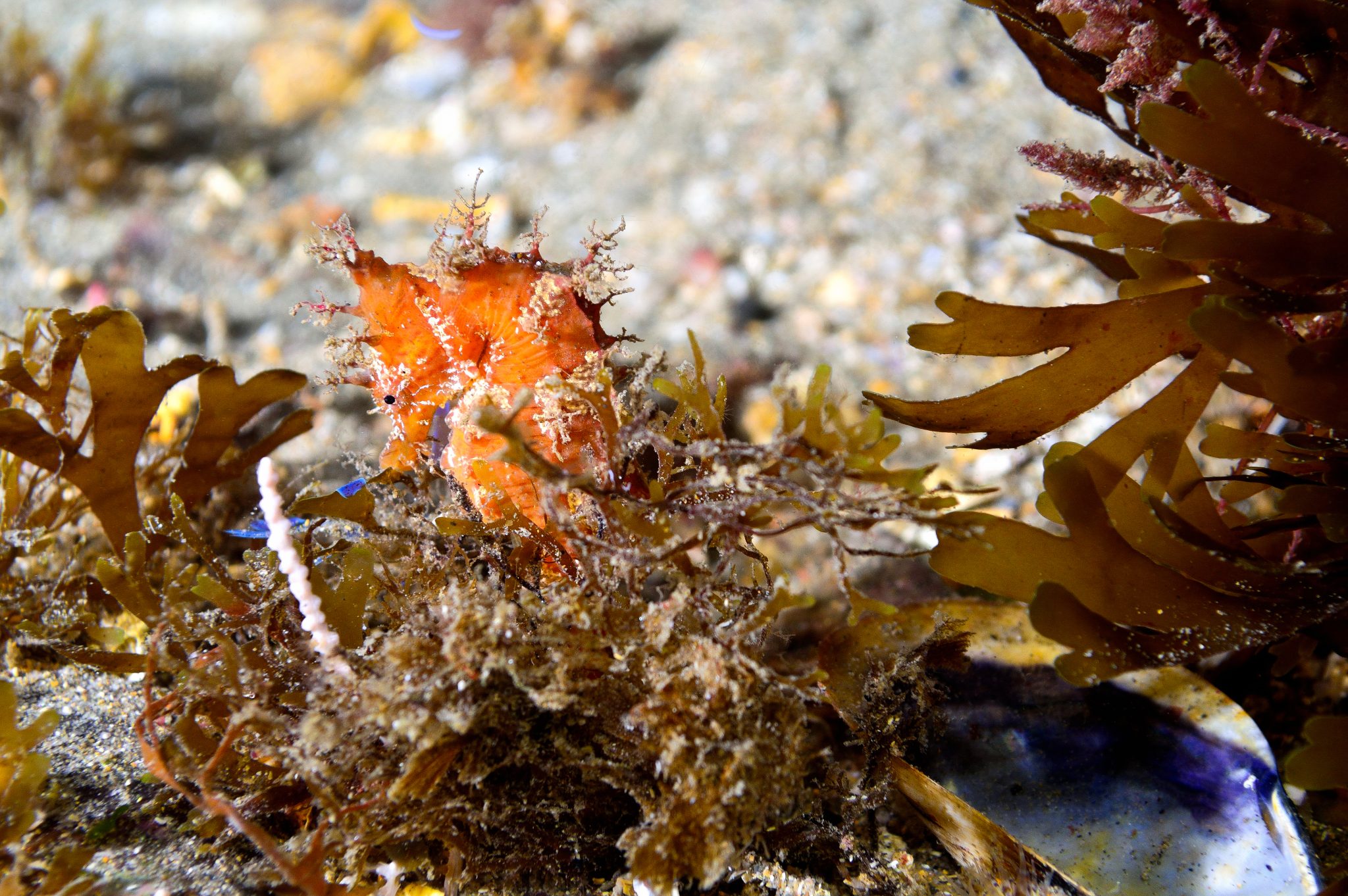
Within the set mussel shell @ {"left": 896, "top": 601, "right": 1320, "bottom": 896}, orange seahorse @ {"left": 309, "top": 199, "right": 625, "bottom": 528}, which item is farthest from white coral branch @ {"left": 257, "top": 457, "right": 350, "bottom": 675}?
mussel shell @ {"left": 896, "top": 601, "right": 1320, "bottom": 896}

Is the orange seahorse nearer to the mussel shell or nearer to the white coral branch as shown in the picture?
the white coral branch

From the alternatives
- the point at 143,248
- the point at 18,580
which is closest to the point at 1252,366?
the point at 18,580

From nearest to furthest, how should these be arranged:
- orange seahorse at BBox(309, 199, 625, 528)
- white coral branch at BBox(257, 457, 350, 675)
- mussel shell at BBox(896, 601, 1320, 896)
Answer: white coral branch at BBox(257, 457, 350, 675)
mussel shell at BBox(896, 601, 1320, 896)
orange seahorse at BBox(309, 199, 625, 528)

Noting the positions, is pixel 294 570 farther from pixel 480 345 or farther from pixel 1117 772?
pixel 1117 772

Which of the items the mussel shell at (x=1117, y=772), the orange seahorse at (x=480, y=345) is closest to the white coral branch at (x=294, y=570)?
the orange seahorse at (x=480, y=345)

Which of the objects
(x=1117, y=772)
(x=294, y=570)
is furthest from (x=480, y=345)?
(x=1117, y=772)
